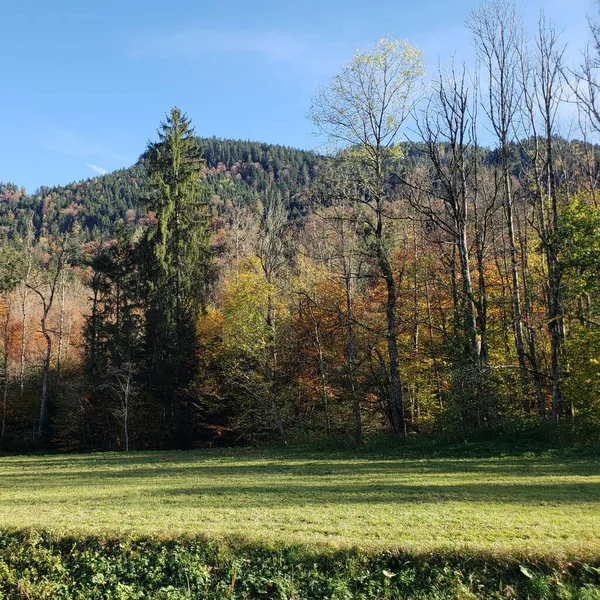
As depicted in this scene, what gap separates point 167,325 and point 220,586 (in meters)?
25.4

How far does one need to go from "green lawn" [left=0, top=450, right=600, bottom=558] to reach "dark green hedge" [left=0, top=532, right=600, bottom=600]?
0.54 ft

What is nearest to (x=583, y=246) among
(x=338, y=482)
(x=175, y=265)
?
(x=338, y=482)

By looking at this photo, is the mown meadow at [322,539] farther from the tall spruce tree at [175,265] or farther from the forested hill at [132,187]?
the forested hill at [132,187]

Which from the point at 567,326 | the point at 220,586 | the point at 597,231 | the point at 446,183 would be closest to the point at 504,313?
the point at 567,326

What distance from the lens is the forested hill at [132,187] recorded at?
4482 inches

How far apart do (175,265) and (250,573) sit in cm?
2757

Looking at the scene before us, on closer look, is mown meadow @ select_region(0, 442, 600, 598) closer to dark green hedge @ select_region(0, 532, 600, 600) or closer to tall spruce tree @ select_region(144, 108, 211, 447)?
dark green hedge @ select_region(0, 532, 600, 600)

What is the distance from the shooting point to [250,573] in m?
5.86

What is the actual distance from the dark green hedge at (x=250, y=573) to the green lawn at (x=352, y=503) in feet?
0.54

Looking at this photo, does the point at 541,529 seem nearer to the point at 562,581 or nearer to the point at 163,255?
the point at 562,581

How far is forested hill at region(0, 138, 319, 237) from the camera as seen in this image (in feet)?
373

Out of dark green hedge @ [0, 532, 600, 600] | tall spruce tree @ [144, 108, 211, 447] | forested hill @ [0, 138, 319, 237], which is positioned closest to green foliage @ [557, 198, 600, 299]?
dark green hedge @ [0, 532, 600, 600]

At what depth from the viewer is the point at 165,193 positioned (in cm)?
3247

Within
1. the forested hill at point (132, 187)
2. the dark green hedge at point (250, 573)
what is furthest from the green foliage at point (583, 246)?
the forested hill at point (132, 187)
